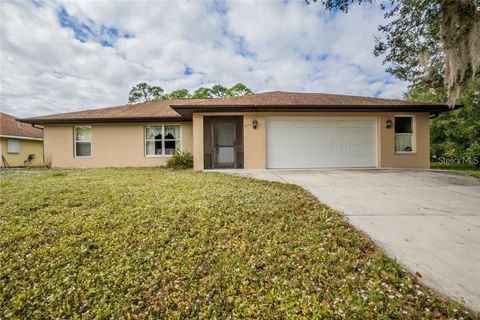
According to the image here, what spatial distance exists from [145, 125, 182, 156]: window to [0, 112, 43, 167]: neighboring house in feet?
39.3

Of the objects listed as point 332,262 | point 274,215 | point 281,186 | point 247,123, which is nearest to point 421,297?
point 332,262

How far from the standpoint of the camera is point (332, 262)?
2.15 metres

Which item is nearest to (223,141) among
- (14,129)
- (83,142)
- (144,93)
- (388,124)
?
(83,142)

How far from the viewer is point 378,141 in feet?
29.0

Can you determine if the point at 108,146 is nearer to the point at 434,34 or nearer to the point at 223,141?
the point at 223,141

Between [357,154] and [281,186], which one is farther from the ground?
[357,154]

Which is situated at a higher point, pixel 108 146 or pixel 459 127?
pixel 459 127

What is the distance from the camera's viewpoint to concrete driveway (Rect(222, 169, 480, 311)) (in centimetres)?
195

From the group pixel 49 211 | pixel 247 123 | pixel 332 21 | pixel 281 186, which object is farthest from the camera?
pixel 247 123

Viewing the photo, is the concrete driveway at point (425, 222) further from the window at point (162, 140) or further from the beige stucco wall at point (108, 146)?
the beige stucco wall at point (108, 146)

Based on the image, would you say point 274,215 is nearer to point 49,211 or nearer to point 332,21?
point 49,211

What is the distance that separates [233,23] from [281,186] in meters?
8.00

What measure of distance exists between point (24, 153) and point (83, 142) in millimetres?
10490

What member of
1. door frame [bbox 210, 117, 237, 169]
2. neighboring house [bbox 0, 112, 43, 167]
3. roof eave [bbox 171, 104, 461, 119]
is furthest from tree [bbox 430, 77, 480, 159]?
neighboring house [bbox 0, 112, 43, 167]
